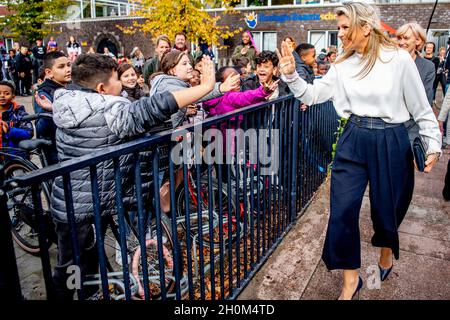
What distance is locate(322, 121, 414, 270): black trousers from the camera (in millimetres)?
2656

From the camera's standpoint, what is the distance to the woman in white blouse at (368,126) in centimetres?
259

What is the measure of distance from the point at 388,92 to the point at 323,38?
2123 centimetres

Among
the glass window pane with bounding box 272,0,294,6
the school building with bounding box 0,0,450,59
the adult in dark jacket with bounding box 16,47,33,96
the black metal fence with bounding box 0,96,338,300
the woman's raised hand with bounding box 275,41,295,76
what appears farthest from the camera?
the glass window pane with bounding box 272,0,294,6

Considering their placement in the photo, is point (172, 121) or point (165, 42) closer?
point (172, 121)

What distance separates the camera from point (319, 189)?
525 cm

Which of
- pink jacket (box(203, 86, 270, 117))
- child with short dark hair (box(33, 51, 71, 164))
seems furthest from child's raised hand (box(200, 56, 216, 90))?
child with short dark hair (box(33, 51, 71, 164))

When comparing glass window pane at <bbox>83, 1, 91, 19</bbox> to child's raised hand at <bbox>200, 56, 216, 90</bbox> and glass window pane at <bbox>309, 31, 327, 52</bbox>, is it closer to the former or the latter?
glass window pane at <bbox>309, 31, 327, 52</bbox>

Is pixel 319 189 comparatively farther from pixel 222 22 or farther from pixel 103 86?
pixel 222 22

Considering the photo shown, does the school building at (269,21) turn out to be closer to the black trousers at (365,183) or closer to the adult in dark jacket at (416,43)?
the adult in dark jacket at (416,43)

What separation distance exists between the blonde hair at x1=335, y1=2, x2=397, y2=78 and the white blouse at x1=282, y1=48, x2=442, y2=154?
0.13 feet

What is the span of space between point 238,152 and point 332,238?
2.99 ft

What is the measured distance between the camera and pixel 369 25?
257 centimetres
